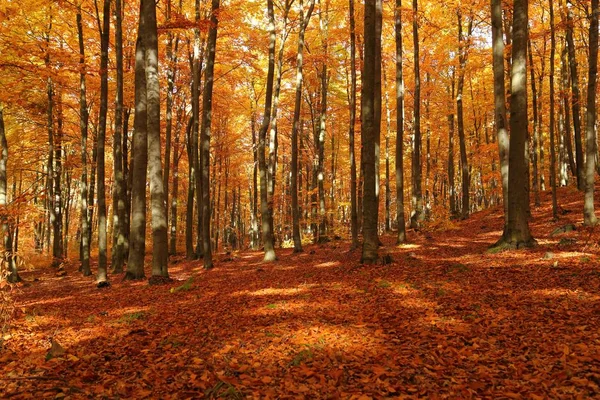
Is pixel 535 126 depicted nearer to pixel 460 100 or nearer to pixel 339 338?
pixel 460 100

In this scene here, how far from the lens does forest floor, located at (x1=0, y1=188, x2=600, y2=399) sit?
3613 mm

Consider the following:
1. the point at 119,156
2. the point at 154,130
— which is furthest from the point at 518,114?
the point at 119,156

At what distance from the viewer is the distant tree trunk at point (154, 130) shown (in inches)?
385

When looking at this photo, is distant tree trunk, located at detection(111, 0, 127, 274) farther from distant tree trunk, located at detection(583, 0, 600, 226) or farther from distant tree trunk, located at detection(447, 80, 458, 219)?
distant tree trunk, located at detection(447, 80, 458, 219)

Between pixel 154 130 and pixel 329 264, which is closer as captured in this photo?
pixel 154 130

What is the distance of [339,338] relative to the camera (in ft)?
16.0

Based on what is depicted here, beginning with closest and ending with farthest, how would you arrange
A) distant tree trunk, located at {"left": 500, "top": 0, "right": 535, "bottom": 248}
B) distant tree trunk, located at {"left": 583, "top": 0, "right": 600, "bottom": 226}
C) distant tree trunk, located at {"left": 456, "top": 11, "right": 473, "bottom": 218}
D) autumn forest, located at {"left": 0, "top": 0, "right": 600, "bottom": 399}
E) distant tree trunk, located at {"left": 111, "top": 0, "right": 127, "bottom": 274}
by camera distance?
autumn forest, located at {"left": 0, "top": 0, "right": 600, "bottom": 399} → distant tree trunk, located at {"left": 500, "top": 0, "right": 535, "bottom": 248} → distant tree trunk, located at {"left": 583, "top": 0, "right": 600, "bottom": 226} → distant tree trunk, located at {"left": 111, "top": 0, "right": 127, "bottom": 274} → distant tree trunk, located at {"left": 456, "top": 11, "right": 473, "bottom": 218}

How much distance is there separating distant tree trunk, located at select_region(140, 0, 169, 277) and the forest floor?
1.47 meters

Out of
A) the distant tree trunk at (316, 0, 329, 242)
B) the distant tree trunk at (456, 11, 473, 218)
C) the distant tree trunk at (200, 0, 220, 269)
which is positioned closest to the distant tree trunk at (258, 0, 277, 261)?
the distant tree trunk at (200, 0, 220, 269)

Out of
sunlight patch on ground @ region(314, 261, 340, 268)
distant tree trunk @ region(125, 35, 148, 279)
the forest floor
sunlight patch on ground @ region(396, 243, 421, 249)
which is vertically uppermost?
distant tree trunk @ region(125, 35, 148, 279)

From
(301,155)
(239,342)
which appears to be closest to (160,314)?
(239,342)

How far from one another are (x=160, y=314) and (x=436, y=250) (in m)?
9.01

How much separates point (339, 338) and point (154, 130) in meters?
7.71

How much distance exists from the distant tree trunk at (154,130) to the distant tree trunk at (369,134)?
5.51 m
